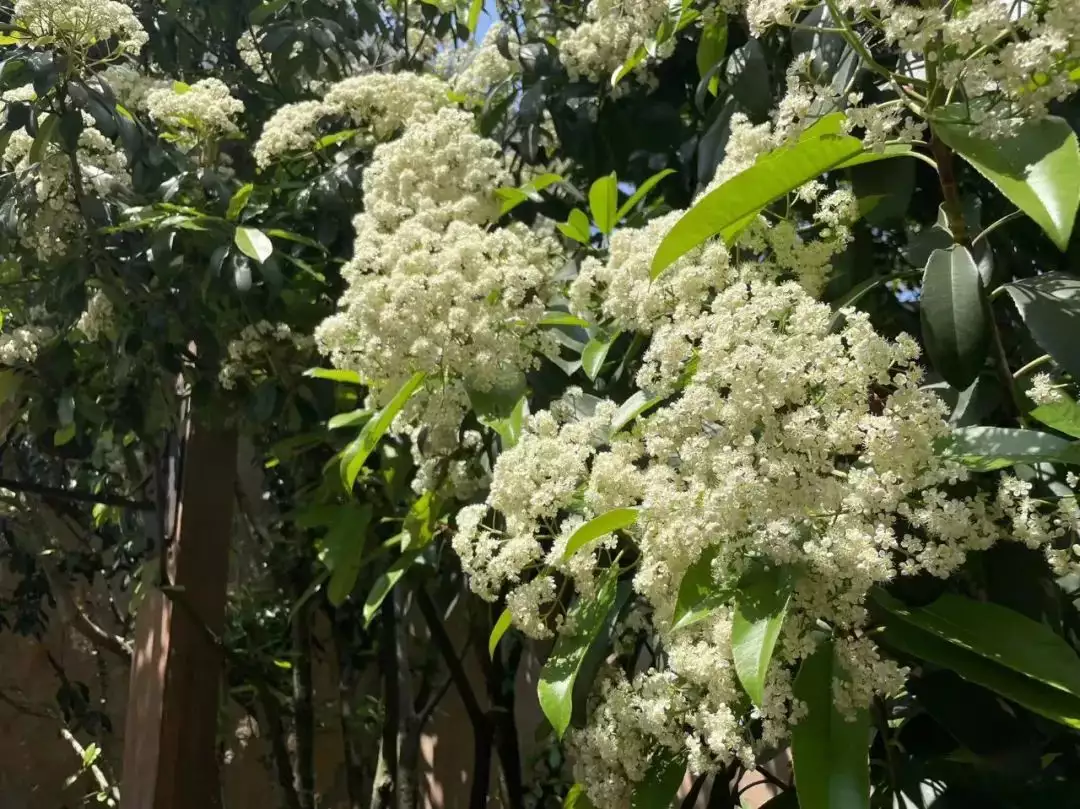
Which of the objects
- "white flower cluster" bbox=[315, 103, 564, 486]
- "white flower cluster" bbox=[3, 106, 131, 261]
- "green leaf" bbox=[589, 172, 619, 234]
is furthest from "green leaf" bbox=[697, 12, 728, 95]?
"white flower cluster" bbox=[3, 106, 131, 261]

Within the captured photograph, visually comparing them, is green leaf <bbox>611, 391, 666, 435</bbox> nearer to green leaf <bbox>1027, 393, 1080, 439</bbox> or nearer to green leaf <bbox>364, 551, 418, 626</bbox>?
green leaf <bbox>1027, 393, 1080, 439</bbox>

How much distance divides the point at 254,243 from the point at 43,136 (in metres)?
0.36

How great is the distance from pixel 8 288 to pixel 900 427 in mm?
1506

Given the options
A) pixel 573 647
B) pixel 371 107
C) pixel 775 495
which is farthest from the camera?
pixel 371 107

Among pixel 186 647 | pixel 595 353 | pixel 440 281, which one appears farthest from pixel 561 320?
pixel 186 647

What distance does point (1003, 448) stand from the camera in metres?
0.66

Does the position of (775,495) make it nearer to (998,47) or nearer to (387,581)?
(998,47)

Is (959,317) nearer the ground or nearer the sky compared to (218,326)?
nearer the ground

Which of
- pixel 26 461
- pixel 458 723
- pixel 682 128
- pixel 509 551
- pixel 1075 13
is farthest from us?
pixel 26 461

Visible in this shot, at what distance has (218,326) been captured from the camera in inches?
60.4

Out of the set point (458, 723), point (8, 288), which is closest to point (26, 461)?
point (8, 288)

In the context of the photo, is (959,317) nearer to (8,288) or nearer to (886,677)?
(886,677)

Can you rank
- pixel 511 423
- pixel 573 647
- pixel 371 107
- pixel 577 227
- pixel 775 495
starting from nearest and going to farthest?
pixel 775 495
pixel 573 647
pixel 511 423
pixel 577 227
pixel 371 107

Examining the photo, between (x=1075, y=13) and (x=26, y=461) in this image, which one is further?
(x=26, y=461)
